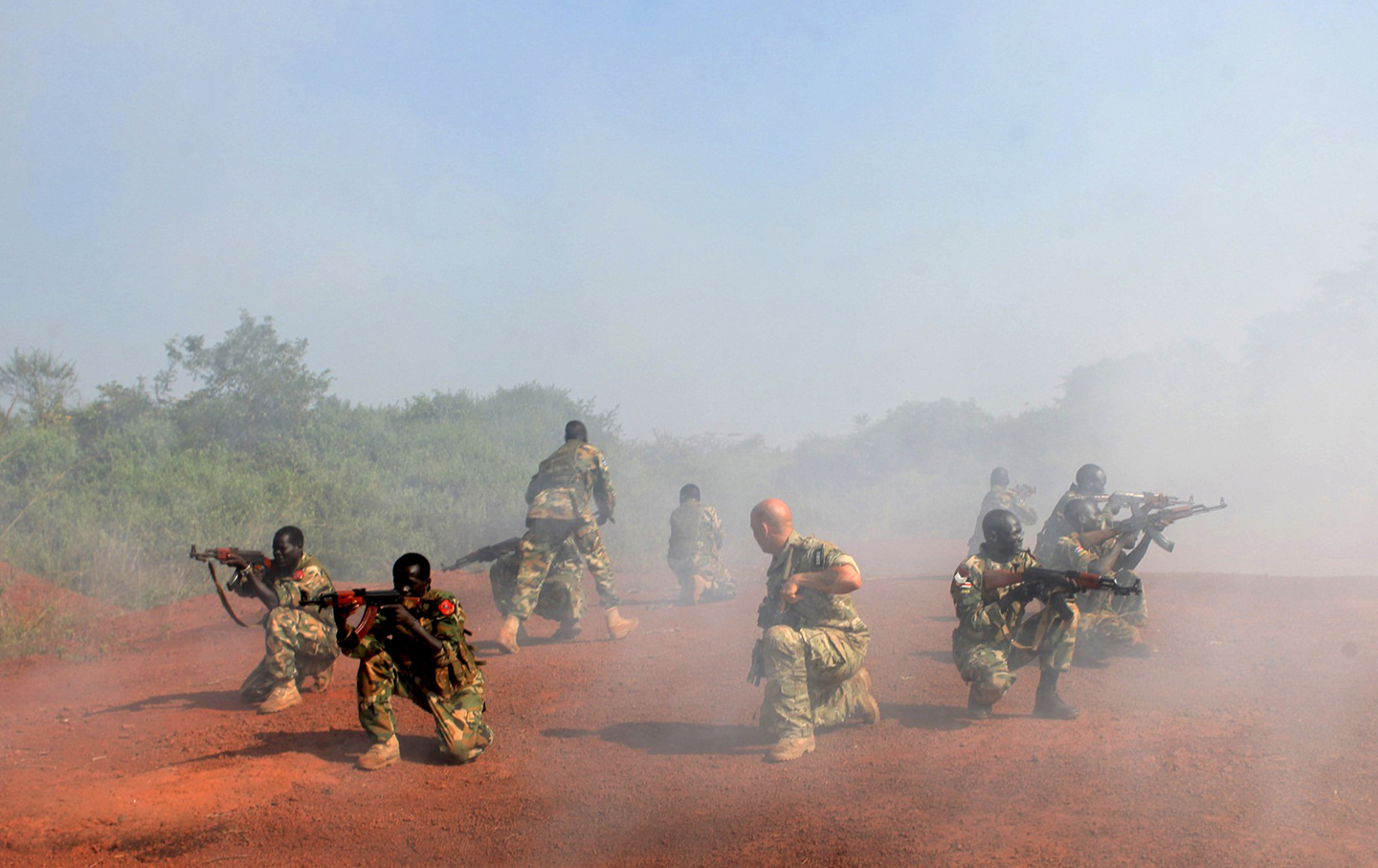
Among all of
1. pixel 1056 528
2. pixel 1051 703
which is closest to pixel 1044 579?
pixel 1051 703

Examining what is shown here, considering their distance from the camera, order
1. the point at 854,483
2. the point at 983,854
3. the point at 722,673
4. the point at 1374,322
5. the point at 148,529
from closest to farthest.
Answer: the point at 983,854
the point at 722,673
the point at 148,529
the point at 1374,322
the point at 854,483

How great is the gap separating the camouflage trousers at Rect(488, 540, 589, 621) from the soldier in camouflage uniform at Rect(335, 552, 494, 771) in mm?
3450

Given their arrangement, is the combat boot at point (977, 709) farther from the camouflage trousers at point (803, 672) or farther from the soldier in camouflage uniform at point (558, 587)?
the soldier in camouflage uniform at point (558, 587)

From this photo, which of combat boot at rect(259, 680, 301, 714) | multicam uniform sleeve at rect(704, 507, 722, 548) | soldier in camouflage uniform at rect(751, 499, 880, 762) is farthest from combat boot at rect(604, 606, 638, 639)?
soldier in camouflage uniform at rect(751, 499, 880, 762)

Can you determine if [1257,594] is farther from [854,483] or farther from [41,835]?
[854,483]

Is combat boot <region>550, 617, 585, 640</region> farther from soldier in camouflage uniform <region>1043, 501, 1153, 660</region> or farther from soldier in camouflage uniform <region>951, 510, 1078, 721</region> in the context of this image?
soldier in camouflage uniform <region>1043, 501, 1153, 660</region>

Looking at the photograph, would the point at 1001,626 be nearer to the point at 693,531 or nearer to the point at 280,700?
the point at 280,700

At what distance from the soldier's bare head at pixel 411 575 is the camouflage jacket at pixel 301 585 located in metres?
1.93

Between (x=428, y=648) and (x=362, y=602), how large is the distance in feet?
1.99

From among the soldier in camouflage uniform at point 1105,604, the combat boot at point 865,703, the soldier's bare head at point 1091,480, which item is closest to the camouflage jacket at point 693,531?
the soldier's bare head at point 1091,480

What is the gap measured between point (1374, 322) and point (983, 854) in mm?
23571

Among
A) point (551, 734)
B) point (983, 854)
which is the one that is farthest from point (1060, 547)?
point (551, 734)

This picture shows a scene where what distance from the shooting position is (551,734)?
6.00 m

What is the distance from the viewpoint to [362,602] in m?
4.79
